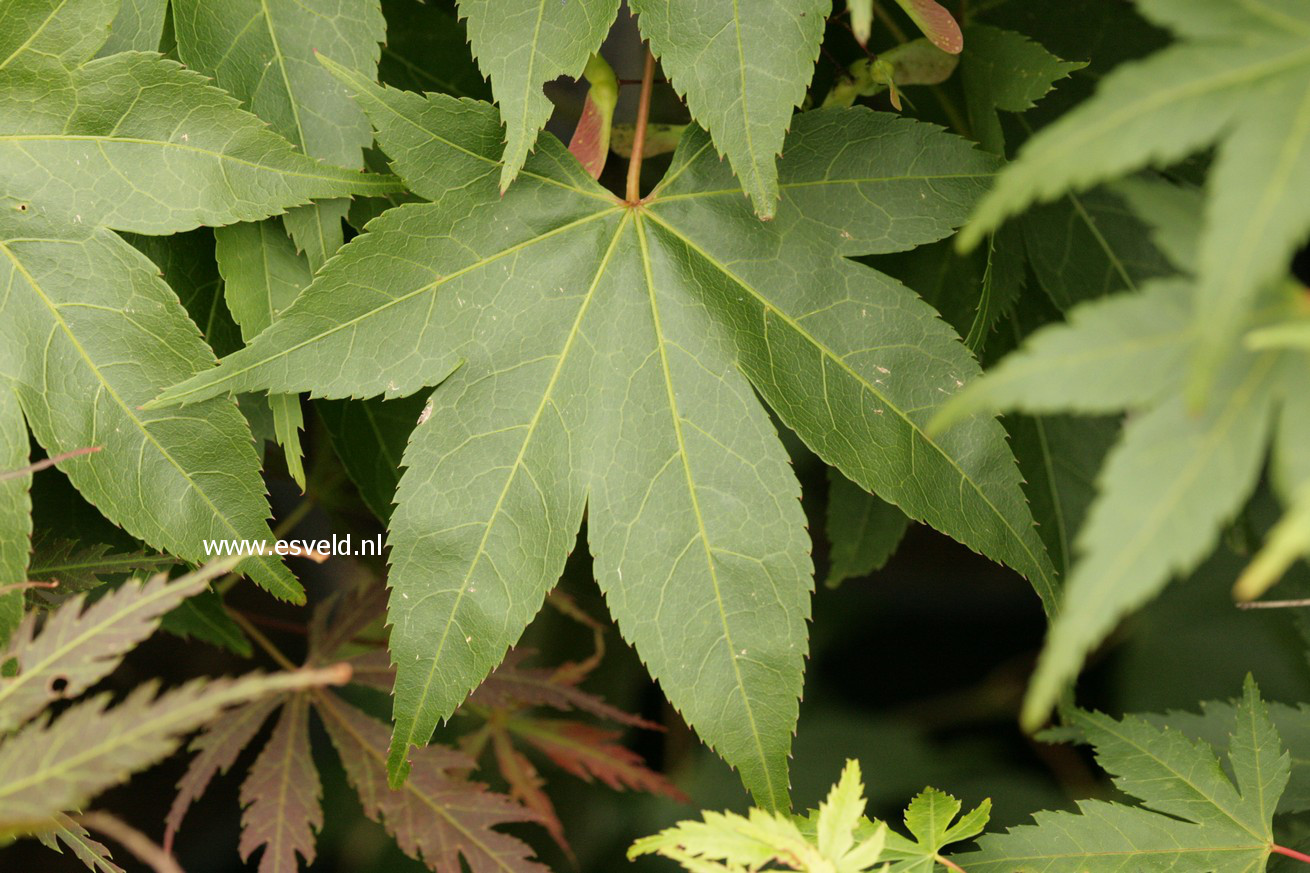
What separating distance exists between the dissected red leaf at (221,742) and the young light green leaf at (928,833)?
0.61 metres

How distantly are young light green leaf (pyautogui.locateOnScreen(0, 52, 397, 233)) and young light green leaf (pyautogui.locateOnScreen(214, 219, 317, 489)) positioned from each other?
0.11ft

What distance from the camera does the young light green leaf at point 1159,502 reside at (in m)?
0.35

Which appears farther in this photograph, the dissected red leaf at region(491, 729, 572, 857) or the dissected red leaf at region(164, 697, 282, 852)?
the dissected red leaf at region(491, 729, 572, 857)

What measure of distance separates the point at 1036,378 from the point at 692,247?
1.23ft

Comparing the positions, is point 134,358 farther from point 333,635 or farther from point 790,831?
point 790,831

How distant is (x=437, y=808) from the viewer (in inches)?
35.4

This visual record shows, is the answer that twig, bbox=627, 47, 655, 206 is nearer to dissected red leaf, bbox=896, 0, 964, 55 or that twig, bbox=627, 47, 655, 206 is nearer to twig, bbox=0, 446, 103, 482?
dissected red leaf, bbox=896, 0, 964, 55

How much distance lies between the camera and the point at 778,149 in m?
0.61

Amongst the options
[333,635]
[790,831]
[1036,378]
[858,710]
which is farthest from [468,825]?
[858,710]

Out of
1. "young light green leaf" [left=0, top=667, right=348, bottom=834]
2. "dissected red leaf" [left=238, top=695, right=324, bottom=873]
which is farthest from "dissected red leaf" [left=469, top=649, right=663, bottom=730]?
"young light green leaf" [left=0, top=667, right=348, bottom=834]

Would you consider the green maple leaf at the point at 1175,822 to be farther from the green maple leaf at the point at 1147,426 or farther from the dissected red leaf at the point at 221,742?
the dissected red leaf at the point at 221,742

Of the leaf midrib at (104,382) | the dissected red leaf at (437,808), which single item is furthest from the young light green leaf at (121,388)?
the dissected red leaf at (437,808)

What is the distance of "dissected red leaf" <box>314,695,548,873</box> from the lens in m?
0.87

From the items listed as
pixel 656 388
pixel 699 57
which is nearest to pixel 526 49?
pixel 699 57
